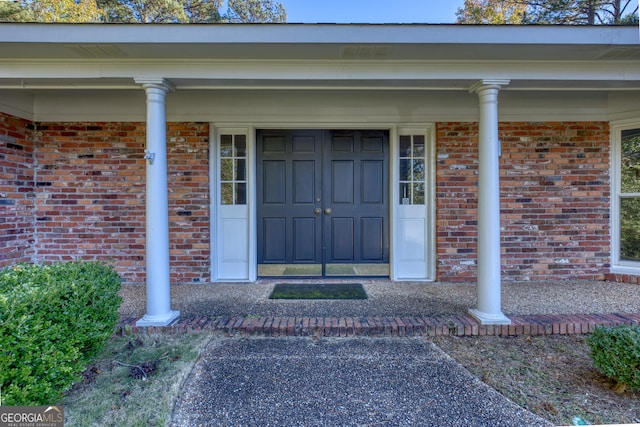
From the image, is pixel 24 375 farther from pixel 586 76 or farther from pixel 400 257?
pixel 586 76

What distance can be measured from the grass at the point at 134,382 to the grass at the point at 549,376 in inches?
78.9

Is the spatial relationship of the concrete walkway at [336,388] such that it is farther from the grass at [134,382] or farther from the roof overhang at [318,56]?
the roof overhang at [318,56]

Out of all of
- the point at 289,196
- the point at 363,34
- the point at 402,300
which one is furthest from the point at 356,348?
the point at 363,34

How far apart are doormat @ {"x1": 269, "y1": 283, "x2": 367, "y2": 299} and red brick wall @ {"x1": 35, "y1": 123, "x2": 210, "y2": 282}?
Answer: 1.07 metres

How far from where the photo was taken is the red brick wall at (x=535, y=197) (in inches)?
163

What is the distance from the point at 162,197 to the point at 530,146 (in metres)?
4.26

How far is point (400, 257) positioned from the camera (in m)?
4.29

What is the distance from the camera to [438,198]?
4156 mm

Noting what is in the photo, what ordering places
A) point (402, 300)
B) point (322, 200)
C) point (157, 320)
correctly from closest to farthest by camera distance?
point (157, 320), point (402, 300), point (322, 200)

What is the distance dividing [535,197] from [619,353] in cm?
257

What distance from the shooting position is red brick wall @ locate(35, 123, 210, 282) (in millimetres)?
4090

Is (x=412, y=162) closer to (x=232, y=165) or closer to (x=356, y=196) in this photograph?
(x=356, y=196)

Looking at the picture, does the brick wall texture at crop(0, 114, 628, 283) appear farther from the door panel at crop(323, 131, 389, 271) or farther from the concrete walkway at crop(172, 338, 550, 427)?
the concrete walkway at crop(172, 338, 550, 427)

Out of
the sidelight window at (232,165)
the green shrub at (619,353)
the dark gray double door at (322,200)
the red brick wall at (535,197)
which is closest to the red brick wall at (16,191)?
the sidelight window at (232,165)
